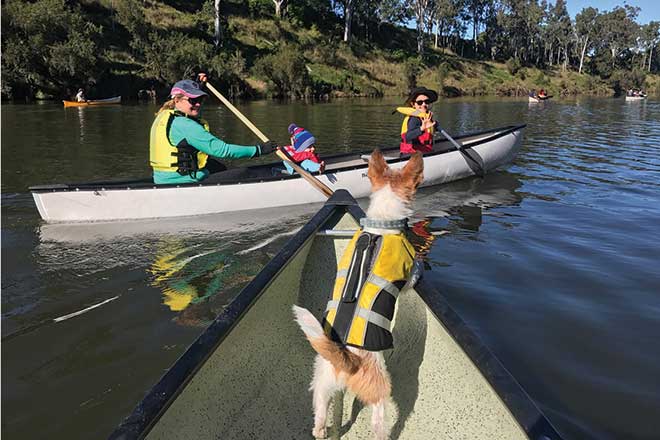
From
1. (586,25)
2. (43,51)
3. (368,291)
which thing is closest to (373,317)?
(368,291)

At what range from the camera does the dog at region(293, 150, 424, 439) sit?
8.63 ft

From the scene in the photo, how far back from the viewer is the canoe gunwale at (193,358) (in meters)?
1.93

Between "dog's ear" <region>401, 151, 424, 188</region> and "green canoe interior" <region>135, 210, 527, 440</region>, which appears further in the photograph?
"dog's ear" <region>401, 151, 424, 188</region>

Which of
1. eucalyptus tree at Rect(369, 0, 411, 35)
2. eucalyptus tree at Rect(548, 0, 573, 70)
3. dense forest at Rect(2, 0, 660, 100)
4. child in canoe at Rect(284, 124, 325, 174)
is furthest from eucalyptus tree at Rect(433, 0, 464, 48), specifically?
child in canoe at Rect(284, 124, 325, 174)

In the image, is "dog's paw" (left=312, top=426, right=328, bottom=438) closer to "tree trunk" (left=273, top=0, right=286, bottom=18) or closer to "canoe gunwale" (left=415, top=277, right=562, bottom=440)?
"canoe gunwale" (left=415, top=277, right=562, bottom=440)

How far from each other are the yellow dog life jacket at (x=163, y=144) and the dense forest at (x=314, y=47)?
1126 inches

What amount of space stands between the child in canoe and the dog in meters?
5.78

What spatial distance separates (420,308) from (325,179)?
5524 millimetres

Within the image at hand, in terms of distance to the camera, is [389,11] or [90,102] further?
[389,11]

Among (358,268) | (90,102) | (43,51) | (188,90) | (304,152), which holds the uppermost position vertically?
(43,51)

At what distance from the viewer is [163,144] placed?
7.29 meters

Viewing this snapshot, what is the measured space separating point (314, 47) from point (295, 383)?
170 ft

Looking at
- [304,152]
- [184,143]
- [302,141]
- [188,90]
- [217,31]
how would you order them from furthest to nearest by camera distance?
[217,31]
[304,152]
[302,141]
[184,143]
[188,90]

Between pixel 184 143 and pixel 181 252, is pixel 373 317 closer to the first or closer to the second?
pixel 181 252
